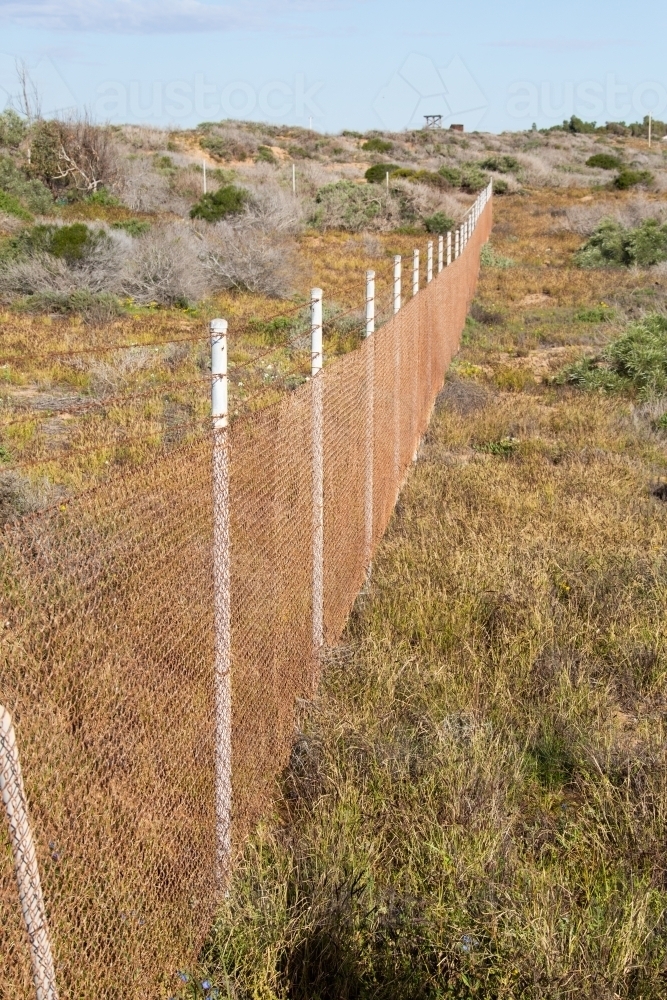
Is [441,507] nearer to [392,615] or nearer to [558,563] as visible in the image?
[558,563]

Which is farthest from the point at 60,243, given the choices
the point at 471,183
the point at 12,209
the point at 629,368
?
the point at 471,183

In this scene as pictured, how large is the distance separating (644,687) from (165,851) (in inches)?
111

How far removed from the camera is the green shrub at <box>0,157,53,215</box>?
24.5 meters

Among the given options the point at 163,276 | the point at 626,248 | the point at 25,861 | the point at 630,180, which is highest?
the point at 630,180

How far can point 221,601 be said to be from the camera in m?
2.89

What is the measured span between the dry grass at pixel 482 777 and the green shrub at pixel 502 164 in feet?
145

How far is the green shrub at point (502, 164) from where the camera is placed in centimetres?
4841

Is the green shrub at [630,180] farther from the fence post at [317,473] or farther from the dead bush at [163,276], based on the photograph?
the fence post at [317,473]

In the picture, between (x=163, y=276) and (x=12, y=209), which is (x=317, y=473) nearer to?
(x=163, y=276)

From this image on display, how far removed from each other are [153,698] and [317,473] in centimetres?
175

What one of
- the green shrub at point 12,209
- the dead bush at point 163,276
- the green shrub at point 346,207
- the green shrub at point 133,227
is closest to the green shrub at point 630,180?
the green shrub at point 346,207

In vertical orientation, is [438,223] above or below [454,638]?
above

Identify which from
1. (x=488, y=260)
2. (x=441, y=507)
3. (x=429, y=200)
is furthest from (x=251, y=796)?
(x=429, y=200)

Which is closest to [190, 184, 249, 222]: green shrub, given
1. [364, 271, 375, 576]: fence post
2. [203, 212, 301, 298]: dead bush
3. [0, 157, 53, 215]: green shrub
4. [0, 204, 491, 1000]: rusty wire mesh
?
[0, 157, 53, 215]: green shrub
